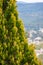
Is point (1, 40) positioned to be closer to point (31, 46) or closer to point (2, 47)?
point (2, 47)

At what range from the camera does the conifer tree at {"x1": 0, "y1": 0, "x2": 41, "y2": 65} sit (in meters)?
5.06

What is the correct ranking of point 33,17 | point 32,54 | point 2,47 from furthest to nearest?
point 33,17 → point 32,54 → point 2,47

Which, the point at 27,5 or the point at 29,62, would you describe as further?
the point at 27,5

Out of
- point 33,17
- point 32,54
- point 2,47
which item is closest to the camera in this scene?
point 2,47

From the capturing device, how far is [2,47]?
16.4 feet

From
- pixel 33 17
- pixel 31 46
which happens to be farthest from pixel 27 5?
pixel 31 46

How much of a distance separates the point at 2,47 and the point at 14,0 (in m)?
0.89

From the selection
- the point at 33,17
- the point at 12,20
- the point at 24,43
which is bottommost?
the point at 33,17

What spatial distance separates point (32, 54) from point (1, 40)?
2.15 ft

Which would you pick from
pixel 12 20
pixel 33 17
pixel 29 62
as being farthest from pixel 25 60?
pixel 33 17

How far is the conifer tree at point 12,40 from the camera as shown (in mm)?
5059

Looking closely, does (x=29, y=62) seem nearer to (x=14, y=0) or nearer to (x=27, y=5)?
(x=14, y=0)

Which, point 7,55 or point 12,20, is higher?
point 12,20

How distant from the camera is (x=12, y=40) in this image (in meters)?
5.09
